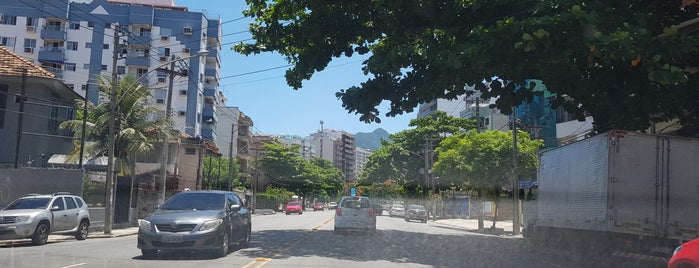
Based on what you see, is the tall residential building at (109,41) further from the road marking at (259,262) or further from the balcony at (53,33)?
the road marking at (259,262)

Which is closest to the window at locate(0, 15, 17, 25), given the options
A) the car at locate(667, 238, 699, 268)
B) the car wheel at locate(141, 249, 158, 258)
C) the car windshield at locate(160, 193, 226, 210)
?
the car windshield at locate(160, 193, 226, 210)

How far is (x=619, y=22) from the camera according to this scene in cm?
1333

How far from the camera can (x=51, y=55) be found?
6850 centimetres

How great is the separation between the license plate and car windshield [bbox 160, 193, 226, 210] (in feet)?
4.51

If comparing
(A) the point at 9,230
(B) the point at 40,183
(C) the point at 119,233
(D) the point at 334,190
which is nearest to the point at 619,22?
(A) the point at 9,230

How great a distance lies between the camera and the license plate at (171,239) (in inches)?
460

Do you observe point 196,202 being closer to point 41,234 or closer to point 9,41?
point 41,234

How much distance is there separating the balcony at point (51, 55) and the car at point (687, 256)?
7208 centimetres

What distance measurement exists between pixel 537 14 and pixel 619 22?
2427 millimetres

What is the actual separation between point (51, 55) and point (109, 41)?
669cm

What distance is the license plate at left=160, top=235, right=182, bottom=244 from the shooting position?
Result: 460 inches

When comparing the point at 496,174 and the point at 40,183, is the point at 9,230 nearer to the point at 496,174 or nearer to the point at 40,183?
the point at 40,183

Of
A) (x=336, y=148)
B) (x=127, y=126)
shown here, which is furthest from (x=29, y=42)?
(x=336, y=148)

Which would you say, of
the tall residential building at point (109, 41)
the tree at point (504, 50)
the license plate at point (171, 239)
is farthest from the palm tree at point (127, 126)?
the tall residential building at point (109, 41)
